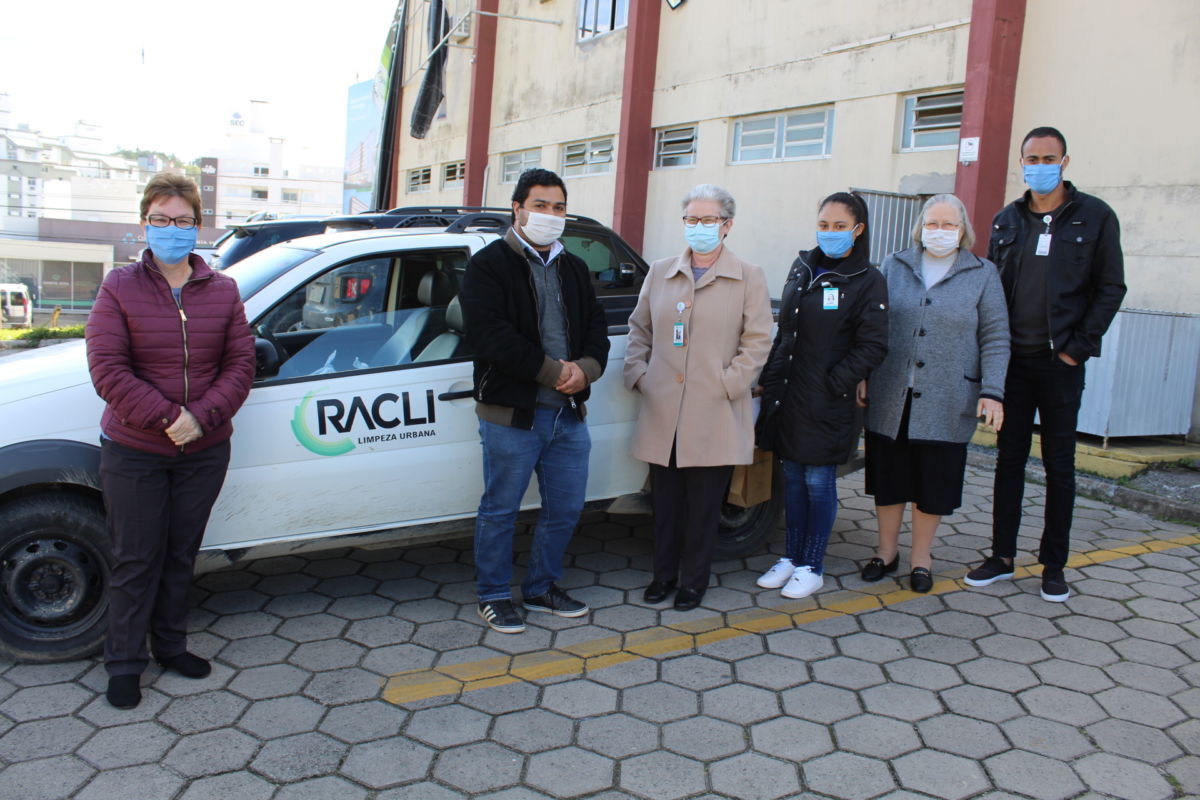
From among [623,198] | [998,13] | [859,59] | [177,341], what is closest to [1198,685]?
[177,341]

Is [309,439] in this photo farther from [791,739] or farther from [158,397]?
[791,739]

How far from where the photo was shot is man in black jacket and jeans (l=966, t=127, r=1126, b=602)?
13.6 ft

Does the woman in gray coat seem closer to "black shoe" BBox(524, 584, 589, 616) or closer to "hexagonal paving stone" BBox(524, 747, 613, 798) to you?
"black shoe" BBox(524, 584, 589, 616)

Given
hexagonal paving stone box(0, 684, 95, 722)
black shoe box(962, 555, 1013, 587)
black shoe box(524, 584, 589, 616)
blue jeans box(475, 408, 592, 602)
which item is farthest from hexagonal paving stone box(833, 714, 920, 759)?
hexagonal paving stone box(0, 684, 95, 722)

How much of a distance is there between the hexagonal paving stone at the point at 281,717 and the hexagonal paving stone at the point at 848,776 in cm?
168

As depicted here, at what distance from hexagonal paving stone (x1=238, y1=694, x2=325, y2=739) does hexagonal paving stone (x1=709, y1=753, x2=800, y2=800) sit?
4.54 ft

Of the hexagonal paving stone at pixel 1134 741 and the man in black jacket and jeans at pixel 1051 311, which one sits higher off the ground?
the man in black jacket and jeans at pixel 1051 311

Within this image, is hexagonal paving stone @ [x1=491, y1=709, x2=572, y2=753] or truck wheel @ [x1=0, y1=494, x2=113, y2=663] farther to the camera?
truck wheel @ [x1=0, y1=494, x2=113, y2=663]

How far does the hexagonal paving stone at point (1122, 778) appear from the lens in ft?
9.37

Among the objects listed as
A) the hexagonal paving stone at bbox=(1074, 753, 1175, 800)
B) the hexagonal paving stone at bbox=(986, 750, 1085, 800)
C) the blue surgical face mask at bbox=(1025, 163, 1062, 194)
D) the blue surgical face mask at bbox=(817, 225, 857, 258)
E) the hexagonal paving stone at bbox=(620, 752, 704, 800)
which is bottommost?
the hexagonal paving stone at bbox=(620, 752, 704, 800)

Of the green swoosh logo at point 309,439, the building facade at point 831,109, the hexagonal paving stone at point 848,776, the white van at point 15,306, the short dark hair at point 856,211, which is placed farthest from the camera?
the white van at point 15,306

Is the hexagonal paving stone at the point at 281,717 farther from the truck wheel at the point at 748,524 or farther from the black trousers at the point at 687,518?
the truck wheel at the point at 748,524

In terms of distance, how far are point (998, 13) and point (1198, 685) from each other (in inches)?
280

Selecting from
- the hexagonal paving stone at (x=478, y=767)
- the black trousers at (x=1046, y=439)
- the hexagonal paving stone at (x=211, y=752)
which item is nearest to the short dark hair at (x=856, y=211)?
the black trousers at (x=1046, y=439)
